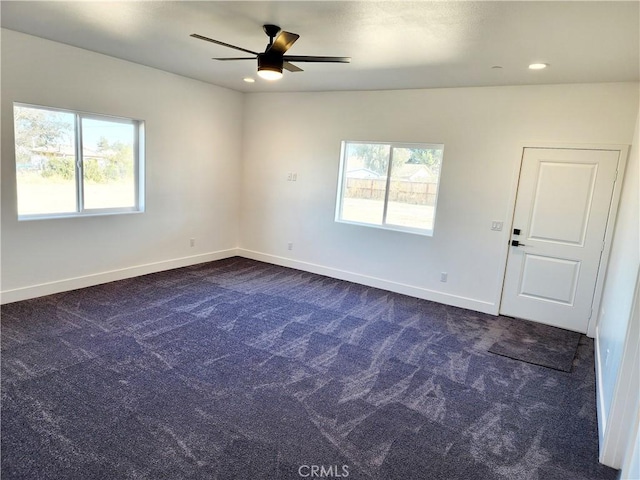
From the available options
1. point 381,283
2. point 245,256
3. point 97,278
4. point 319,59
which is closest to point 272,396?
point 319,59

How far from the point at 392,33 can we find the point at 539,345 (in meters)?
3.28

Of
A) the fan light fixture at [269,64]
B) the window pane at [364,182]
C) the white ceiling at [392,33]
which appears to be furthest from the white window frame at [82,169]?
the window pane at [364,182]

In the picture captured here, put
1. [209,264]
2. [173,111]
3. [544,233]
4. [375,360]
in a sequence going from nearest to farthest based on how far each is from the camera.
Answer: [375,360], [544,233], [173,111], [209,264]

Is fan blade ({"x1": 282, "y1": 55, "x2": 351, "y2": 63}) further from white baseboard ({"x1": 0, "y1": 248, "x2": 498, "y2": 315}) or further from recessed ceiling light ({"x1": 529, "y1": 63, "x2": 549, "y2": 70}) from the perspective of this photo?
white baseboard ({"x1": 0, "y1": 248, "x2": 498, "y2": 315})

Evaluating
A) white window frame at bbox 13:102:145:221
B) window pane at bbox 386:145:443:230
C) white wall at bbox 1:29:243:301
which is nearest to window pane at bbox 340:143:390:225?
→ window pane at bbox 386:145:443:230

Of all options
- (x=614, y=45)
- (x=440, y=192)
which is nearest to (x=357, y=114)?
(x=440, y=192)

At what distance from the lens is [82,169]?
14.5ft

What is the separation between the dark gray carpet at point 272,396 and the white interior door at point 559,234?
50cm

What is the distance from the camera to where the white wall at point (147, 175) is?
3852 millimetres

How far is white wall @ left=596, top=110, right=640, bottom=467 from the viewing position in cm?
222

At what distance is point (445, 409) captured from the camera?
106 inches

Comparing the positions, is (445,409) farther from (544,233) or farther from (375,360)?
(544,233)

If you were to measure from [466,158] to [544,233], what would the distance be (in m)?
1.23

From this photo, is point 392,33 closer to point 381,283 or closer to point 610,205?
point 610,205
